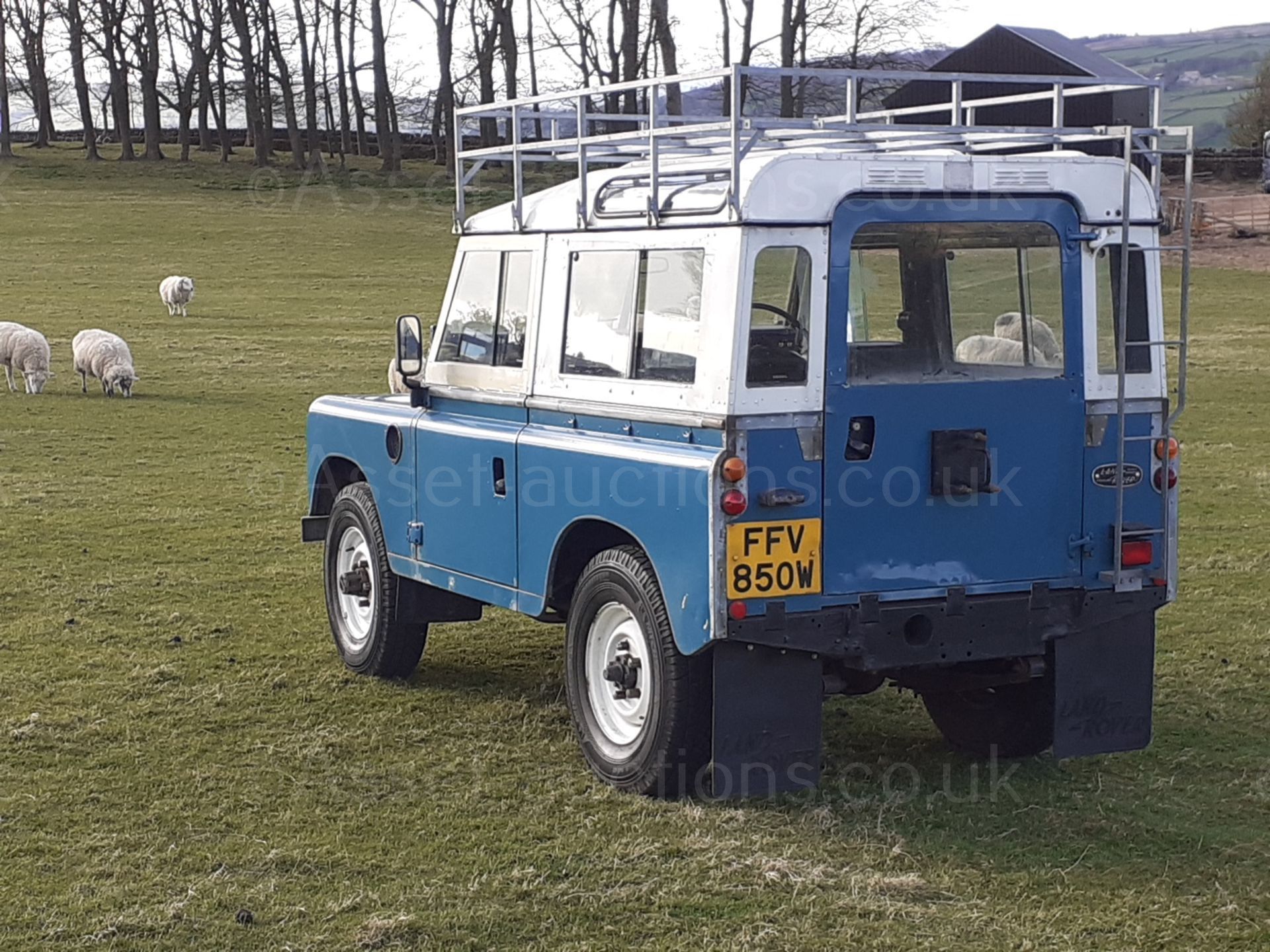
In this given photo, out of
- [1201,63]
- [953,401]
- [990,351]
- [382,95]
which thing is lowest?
[953,401]

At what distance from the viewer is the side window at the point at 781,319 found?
20.4ft

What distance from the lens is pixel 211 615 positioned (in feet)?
33.6

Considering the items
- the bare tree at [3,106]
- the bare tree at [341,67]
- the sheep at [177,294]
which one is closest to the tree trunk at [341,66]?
the bare tree at [341,67]

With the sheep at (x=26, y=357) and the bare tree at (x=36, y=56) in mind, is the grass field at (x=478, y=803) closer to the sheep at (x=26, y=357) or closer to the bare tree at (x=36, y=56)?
the sheep at (x=26, y=357)

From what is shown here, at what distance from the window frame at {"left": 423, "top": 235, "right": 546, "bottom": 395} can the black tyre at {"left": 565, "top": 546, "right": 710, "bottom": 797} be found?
3.72ft

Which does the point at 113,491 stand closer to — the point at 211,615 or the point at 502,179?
the point at 211,615

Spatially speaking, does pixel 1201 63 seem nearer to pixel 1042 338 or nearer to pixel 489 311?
pixel 489 311

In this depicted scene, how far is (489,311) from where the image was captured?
7980mm

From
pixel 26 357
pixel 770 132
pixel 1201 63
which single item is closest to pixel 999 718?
pixel 770 132

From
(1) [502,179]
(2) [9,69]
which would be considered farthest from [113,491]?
(2) [9,69]

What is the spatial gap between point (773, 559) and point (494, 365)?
216 cm

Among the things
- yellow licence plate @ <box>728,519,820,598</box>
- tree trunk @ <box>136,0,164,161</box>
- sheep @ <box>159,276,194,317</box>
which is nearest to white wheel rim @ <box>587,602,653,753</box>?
yellow licence plate @ <box>728,519,820,598</box>

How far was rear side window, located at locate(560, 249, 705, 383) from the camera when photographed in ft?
21.2

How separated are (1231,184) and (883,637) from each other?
51115 mm
